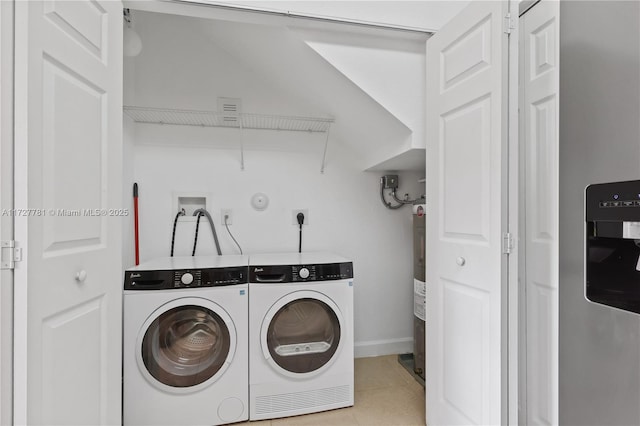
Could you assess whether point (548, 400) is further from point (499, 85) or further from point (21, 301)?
point (21, 301)

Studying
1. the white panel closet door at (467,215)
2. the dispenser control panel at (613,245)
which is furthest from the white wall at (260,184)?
the dispenser control panel at (613,245)

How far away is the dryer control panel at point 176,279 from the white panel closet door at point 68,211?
0.34 meters

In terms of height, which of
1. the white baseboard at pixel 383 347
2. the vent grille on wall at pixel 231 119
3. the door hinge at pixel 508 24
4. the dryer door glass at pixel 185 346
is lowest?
the white baseboard at pixel 383 347

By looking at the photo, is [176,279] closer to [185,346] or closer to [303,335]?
[185,346]

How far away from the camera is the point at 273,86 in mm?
2410

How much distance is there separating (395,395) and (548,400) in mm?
1109

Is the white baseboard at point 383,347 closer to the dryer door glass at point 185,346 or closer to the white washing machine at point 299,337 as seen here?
the white washing machine at point 299,337

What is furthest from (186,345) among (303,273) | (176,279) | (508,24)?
(508,24)

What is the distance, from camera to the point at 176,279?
1.66 m

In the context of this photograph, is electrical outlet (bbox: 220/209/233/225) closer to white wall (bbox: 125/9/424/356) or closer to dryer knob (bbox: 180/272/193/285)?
white wall (bbox: 125/9/424/356)

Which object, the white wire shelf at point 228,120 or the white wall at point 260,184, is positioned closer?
the white wire shelf at point 228,120

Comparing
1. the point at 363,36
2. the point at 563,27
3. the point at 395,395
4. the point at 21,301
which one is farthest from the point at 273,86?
the point at 395,395

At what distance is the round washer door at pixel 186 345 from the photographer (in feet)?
5.33

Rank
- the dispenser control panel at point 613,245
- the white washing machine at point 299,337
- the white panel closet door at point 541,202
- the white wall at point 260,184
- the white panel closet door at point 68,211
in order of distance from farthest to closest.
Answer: the white wall at point 260,184
the white washing machine at point 299,337
the white panel closet door at point 541,202
the white panel closet door at point 68,211
the dispenser control panel at point 613,245
